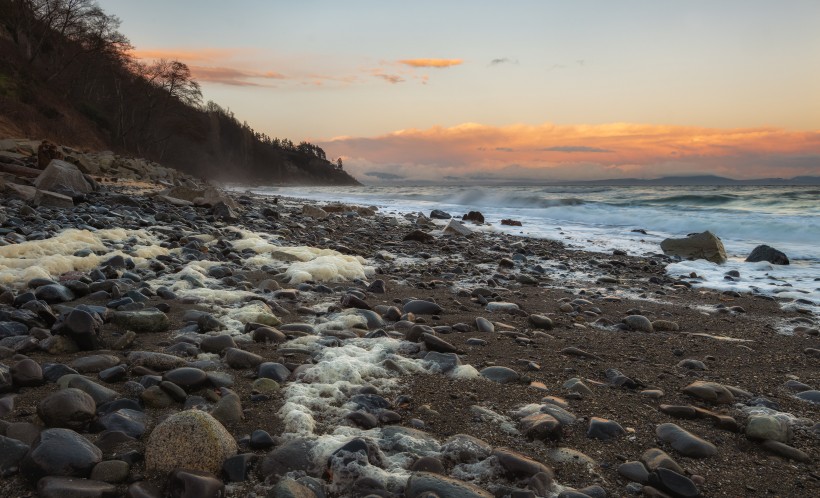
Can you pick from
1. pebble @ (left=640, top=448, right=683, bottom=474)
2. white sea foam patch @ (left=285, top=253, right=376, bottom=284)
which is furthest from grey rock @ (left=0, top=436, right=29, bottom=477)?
white sea foam patch @ (left=285, top=253, right=376, bottom=284)

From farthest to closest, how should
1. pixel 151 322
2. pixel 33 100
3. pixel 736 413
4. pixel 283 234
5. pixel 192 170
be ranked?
pixel 192 170 < pixel 33 100 < pixel 283 234 < pixel 151 322 < pixel 736 413

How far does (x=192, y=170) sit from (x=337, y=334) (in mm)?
60209

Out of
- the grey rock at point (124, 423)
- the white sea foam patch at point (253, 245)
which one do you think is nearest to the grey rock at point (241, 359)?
the grey rock at point (124, 423)

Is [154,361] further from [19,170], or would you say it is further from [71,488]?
[19,170]

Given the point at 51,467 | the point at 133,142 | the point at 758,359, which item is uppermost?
the point at 133,142

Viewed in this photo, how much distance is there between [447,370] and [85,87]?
1737 inches

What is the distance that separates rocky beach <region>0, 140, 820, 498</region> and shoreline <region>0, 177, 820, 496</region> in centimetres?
1

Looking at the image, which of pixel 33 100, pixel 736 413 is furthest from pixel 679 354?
pixel 33 100

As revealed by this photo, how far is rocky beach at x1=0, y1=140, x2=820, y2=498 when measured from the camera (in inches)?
69.0

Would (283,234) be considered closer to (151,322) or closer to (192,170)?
(151,322)

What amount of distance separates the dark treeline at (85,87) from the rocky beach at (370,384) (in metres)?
20.6

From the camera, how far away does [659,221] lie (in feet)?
53.9

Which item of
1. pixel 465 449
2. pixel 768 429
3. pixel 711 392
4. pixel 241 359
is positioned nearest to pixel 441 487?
pixel 465 449

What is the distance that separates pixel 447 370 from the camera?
2.89 metres
